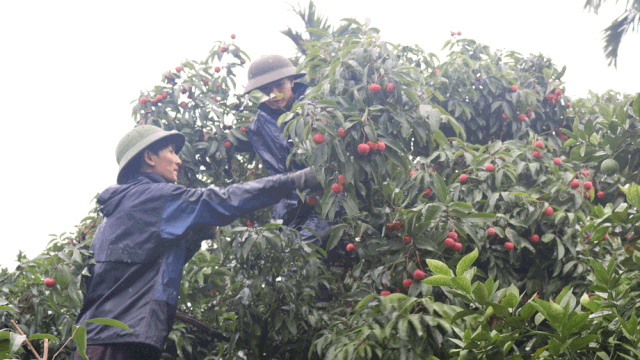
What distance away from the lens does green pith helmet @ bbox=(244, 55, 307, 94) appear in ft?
11.5

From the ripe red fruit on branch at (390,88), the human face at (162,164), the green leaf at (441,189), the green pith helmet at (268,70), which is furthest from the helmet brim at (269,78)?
the green leaf at (441,189)

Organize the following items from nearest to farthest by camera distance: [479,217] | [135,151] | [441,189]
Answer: [479,217] → [441,189] → [135,151]

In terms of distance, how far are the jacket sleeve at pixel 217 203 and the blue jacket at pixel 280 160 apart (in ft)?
1.71

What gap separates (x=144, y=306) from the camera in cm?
252

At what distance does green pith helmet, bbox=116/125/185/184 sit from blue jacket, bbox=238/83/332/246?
481 millimetres

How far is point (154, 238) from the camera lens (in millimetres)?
2633

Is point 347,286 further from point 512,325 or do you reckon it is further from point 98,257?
point 512,325

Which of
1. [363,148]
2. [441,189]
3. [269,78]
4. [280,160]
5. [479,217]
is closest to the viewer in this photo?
[363,148]

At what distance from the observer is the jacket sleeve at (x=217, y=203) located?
2.62 metres

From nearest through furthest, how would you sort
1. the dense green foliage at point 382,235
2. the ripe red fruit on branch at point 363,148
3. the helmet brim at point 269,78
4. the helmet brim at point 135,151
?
the dense green foliage at point 382,235
the ripe red fruit on branch at point 363,148
the helmet brim at point 135,151
the helmet brim at point 269,78

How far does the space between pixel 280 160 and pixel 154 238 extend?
36.5 inches

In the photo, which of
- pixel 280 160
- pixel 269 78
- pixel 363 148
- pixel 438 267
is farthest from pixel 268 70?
pixel 438 267

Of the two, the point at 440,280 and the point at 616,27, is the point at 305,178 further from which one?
the point at 616,27

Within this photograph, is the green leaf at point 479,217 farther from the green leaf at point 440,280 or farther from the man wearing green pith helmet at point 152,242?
the green leaf at point 440,280
